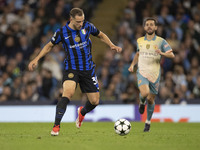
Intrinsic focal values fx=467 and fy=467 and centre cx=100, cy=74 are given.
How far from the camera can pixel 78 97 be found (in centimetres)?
1638

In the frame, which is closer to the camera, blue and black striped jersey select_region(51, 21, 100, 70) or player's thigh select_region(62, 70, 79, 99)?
player's thigh select_region(62, 70, 79, 99)

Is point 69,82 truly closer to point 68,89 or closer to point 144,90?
point 68,89

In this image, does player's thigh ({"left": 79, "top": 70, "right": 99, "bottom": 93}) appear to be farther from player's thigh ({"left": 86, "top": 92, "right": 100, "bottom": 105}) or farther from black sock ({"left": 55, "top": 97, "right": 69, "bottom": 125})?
black sock ({"left": 55, "top": 97, "right": 69, "bottom": 125})

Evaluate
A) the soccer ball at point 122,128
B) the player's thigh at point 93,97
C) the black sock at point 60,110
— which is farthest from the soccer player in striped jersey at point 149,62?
the black sock at point 60,110

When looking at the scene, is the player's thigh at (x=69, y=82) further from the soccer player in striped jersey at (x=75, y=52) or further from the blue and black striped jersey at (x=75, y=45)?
the blue and black striped jersey at (x=75, y=45)

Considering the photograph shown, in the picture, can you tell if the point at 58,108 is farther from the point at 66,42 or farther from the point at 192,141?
the point at 192,141

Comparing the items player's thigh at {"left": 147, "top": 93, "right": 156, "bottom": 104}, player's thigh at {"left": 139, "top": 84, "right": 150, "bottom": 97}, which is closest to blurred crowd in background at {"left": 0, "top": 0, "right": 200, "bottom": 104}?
player's thigh at {"left": 147, "top": 93, "right": 156, "bottom": 104}

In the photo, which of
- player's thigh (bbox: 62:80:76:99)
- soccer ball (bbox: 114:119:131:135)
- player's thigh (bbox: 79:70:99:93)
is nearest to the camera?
player's thigh (bbox: 62:80:76:99)

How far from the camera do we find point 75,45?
8047mm

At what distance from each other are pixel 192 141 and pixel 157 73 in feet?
7.80

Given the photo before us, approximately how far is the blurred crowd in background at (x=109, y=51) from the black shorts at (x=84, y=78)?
622 centimetres

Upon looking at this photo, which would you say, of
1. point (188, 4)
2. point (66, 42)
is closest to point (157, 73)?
point (66, 42)

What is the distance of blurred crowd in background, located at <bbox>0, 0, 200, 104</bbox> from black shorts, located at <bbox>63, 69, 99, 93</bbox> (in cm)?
622

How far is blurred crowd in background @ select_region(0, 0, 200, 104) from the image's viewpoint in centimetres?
1484
